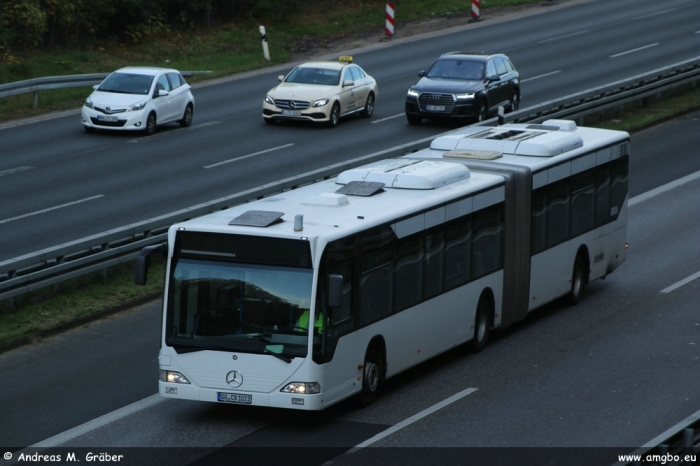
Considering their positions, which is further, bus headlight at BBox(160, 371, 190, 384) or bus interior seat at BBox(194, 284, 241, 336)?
bus headlight at BBox(160, 371, 190, 384)

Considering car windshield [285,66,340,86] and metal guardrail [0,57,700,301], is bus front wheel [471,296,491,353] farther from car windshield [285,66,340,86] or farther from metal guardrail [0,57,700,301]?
car windshield [285,66,340,86]

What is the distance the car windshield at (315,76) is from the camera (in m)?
32.4

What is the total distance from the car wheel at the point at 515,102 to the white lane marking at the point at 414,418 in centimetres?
2054

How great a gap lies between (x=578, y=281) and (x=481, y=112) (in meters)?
14.2

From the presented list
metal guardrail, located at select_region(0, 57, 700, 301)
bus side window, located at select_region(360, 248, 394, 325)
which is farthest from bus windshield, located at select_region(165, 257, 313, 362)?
metal guardrail, located at select_region(0, 57, 700, 301)

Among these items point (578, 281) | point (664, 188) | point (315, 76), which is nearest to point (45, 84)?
point (315, 76)

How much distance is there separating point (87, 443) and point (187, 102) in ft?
68.7

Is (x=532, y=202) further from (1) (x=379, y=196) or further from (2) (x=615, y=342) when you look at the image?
(1) (x=379, y=196)

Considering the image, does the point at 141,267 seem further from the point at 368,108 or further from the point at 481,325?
the point at 368,108

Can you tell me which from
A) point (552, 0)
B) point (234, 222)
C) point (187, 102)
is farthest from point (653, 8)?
point (234, 222)

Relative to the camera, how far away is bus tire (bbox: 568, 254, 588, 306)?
1748 centimetres

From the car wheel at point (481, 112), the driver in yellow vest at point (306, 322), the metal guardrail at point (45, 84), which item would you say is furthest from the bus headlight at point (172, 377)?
the metal guardrail at point (45, 84)

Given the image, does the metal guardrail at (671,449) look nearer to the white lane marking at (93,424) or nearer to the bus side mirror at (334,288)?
the bus side mirror at (334,288)

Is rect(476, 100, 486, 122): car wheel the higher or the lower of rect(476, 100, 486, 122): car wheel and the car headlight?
the lower
